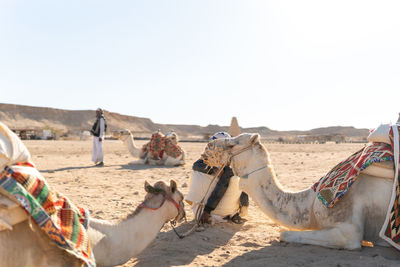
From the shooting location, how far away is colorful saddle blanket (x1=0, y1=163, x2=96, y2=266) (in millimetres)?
1982

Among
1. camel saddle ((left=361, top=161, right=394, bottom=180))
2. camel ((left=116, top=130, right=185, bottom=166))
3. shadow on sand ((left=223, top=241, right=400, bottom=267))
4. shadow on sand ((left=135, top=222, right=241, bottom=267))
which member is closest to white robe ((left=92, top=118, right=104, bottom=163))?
camel ((left=116, top=130, right=185, bottom=166))

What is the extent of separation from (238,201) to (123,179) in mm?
4988

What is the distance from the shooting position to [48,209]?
2.14 m

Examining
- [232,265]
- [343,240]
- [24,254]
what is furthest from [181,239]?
[24,254]

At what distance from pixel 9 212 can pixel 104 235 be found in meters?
0.81

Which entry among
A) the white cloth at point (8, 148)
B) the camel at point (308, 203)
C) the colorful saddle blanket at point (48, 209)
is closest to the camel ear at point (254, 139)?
the camel at point (308, 203)

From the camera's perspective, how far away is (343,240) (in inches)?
134

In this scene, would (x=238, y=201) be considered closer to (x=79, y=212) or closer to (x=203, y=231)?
(x=203, y=231)

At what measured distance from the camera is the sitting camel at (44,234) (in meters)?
1.95

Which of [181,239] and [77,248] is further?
[181,239]

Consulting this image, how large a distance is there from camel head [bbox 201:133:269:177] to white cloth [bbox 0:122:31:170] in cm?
231

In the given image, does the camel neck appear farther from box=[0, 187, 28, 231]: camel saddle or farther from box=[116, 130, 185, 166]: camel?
box=[116, 130, 185, 166]: camel

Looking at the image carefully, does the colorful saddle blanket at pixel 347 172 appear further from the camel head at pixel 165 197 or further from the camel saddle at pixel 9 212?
the camel saddle at pixel 9 212

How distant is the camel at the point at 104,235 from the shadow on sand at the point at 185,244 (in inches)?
24.5
